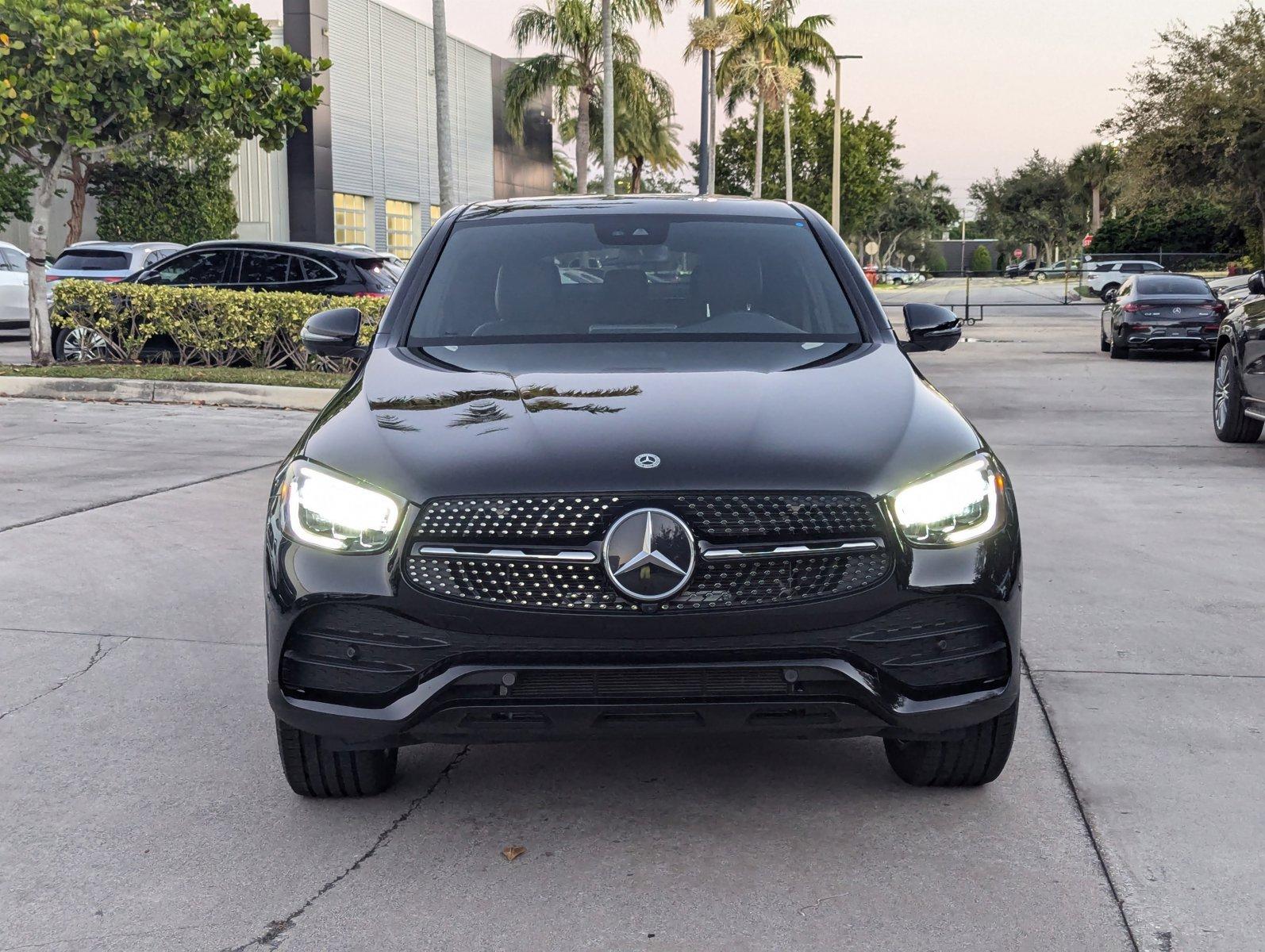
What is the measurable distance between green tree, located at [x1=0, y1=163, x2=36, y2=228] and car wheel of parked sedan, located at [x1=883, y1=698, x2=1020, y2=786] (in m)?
40.7

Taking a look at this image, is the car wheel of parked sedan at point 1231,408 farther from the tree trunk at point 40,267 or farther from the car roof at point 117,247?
the car roof at point 117,247

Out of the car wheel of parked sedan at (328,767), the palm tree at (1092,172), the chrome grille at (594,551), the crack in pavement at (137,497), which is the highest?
the palm tree at (1092,172)

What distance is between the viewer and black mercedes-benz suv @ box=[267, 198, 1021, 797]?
3287 millimetres

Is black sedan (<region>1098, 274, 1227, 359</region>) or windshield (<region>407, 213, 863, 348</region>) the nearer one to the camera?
windshield (<region>407, 213, 863, 348</region>)

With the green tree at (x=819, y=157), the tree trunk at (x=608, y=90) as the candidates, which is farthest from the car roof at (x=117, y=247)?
the green tree at (x=819, y=157)

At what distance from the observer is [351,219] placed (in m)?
44.9

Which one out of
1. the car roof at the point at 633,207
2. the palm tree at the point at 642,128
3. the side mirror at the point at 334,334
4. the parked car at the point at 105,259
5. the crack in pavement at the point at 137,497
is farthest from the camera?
the palm tree at the point at 642,128

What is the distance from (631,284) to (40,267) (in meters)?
13.9

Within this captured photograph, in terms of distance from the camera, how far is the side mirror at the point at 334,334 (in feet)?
16.4

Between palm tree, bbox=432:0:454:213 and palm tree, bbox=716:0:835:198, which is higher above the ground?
palm tree, bbox=716:0:835:198

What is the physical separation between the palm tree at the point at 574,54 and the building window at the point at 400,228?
19.1 ft

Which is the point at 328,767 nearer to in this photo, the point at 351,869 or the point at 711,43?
the point at 351,869

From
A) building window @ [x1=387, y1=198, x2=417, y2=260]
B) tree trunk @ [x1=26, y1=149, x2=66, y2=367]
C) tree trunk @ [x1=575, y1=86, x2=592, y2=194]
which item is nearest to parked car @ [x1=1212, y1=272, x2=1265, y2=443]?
tree trunk @ [x1=26, y1=149, x2=66, y2=367]

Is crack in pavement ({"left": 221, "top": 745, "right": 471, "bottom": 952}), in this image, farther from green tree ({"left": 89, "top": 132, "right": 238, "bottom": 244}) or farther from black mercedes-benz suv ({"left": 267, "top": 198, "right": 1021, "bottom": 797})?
green tree ({"left": 89, "top": 132, "right": 238, "bottom": 244})
